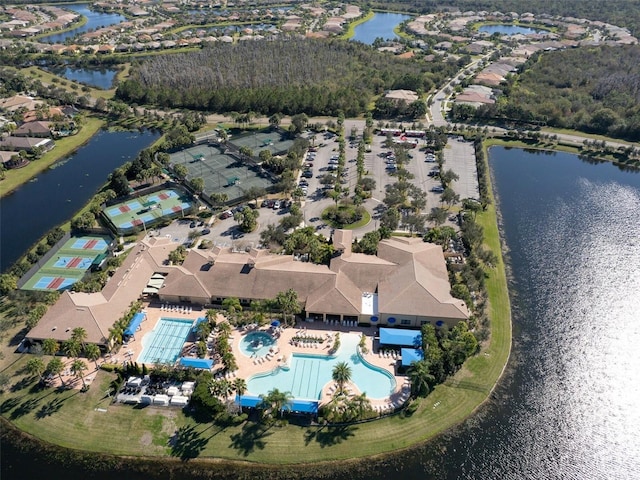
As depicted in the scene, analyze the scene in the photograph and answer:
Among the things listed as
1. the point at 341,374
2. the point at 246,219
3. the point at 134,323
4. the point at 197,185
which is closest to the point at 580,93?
the point at 246,219

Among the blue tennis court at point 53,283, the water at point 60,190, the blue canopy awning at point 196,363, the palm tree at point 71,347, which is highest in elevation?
the palm tree at point 71,347

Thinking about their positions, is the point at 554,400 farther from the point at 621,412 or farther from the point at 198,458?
the point at 198,458

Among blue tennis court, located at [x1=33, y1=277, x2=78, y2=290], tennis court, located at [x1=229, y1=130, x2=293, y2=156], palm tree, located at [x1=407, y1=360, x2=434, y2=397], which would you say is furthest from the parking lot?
palm tree, located at [x1=407, y1=360, x2=434, y2=397]

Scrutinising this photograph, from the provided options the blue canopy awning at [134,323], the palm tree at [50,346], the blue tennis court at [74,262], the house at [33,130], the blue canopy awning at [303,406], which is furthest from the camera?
the house at [33,130]

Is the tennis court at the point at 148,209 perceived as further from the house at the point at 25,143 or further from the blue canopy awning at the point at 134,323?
the house at the point at 25,143

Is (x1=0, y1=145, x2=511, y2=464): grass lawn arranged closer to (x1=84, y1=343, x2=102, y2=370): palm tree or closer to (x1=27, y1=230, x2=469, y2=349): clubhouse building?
(x1=84, y1=343, x2=102, y2=370): palm tree

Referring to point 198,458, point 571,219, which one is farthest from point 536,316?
point 198,458

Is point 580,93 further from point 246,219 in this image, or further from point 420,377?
point 420,377

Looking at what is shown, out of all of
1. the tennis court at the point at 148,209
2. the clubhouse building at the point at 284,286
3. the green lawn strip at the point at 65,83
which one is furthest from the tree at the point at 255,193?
the green lawn strip at the point at 65,83
